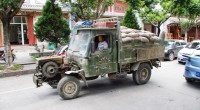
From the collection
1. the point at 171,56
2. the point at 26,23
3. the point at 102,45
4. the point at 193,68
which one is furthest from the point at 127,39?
the point at 26,23

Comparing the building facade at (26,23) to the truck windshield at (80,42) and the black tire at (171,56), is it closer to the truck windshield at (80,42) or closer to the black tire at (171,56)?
the black tire at (171,56)

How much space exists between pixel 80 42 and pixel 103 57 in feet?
3.13

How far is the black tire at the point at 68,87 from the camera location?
251 inches

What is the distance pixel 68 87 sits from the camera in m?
6.50

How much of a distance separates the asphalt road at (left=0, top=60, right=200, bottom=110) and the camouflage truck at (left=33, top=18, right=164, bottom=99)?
1.54 ft

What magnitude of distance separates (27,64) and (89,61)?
294 inches

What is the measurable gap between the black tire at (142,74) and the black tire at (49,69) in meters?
3.12

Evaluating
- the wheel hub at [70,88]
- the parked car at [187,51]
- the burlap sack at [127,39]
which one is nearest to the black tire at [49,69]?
the wheel hub at [70,88]

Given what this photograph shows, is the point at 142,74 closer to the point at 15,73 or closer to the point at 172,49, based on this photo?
the point at 15,73

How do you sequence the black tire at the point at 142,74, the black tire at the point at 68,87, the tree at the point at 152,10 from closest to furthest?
the black tire at the point at 68,87, the black tire at the point at 142,74, the tree at the point at 152,10

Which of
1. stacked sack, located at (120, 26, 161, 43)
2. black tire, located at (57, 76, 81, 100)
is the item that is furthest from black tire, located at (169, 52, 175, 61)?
black tire, located at (57, 76, 81, 100)

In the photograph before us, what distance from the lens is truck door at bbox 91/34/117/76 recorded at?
22.2 ft

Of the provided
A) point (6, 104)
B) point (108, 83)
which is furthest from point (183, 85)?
point (6, 104)

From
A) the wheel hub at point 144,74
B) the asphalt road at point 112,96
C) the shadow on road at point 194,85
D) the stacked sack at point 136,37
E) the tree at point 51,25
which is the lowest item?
the asphalt road at point 112,96
